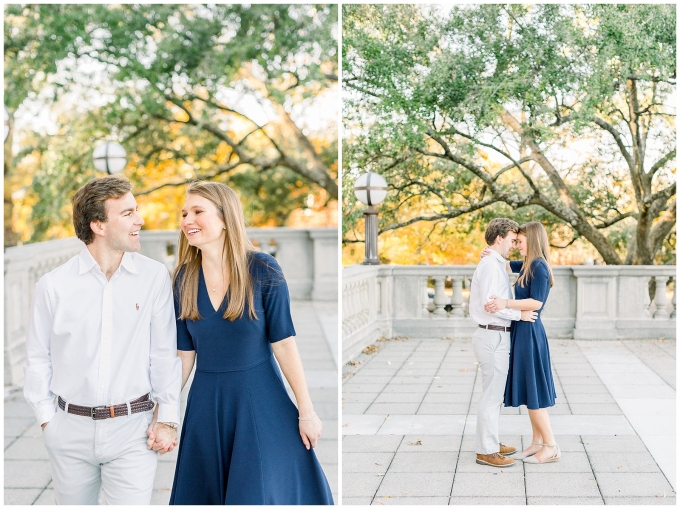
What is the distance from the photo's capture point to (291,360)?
2.17 meters

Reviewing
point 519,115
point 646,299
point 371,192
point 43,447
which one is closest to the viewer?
point 43,447

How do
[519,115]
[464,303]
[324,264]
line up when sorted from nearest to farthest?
[519,115] → [464,303] → [324,264]

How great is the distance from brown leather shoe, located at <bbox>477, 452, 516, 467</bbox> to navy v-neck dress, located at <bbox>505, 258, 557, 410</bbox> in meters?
0.28

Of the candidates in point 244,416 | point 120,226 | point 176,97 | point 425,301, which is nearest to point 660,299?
point 425,301

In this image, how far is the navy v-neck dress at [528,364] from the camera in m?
3.66

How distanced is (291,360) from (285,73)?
342 inches

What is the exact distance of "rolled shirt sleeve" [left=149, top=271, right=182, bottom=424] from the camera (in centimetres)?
214

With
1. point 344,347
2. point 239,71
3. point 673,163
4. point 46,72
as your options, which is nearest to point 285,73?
point 239,71

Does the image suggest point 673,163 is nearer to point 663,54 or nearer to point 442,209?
point 663,54

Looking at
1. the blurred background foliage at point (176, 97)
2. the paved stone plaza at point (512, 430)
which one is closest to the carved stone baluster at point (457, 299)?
the paved stone plaza at point (512, 430)

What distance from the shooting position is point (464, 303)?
7.12 m

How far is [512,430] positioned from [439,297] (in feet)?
9.15

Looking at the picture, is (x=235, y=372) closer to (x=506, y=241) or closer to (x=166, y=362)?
(x=166, y=362)

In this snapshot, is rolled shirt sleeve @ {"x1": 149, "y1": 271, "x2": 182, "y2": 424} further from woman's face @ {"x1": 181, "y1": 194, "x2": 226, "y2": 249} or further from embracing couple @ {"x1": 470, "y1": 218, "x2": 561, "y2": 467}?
embracing couple @ {"x1": 470, "y1": 218, "x2": 561, "y2": 467}
